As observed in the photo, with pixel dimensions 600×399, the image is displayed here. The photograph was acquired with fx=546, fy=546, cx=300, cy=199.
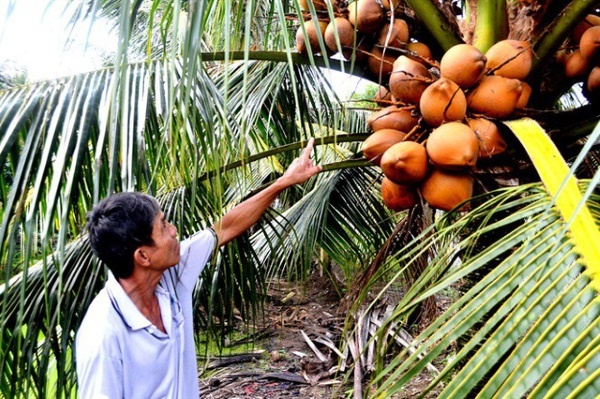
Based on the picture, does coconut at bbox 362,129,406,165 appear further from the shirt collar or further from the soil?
the soil

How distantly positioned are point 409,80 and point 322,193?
3.37ft

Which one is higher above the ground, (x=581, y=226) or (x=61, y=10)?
(x=61, y=10)

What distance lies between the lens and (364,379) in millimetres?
3121

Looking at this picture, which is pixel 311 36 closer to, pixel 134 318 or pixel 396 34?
pixel 396 34

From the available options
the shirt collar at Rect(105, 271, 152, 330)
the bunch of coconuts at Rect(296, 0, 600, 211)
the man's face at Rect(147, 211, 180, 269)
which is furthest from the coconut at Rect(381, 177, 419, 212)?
the shirt collar at Rect(105, 271, 152, 330)

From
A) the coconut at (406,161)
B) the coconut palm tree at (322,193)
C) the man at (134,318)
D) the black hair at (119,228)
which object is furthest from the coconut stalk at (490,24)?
the black hair at (119,228)

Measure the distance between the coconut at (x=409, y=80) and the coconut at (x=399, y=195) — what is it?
7.3 inches

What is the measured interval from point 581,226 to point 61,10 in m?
0.87

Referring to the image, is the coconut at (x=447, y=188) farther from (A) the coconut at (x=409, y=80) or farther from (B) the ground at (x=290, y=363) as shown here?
(B) the ground at (x=290, y=363)

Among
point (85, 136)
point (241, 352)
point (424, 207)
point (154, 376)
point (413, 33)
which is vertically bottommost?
point (241, 352)

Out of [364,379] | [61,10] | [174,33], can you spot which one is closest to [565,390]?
[174,33]

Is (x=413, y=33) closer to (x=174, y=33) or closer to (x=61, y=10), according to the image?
(x=61, y=10)

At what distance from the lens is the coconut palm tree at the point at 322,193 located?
2.07ft

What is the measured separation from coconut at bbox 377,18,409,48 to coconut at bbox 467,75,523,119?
10.6 inches
